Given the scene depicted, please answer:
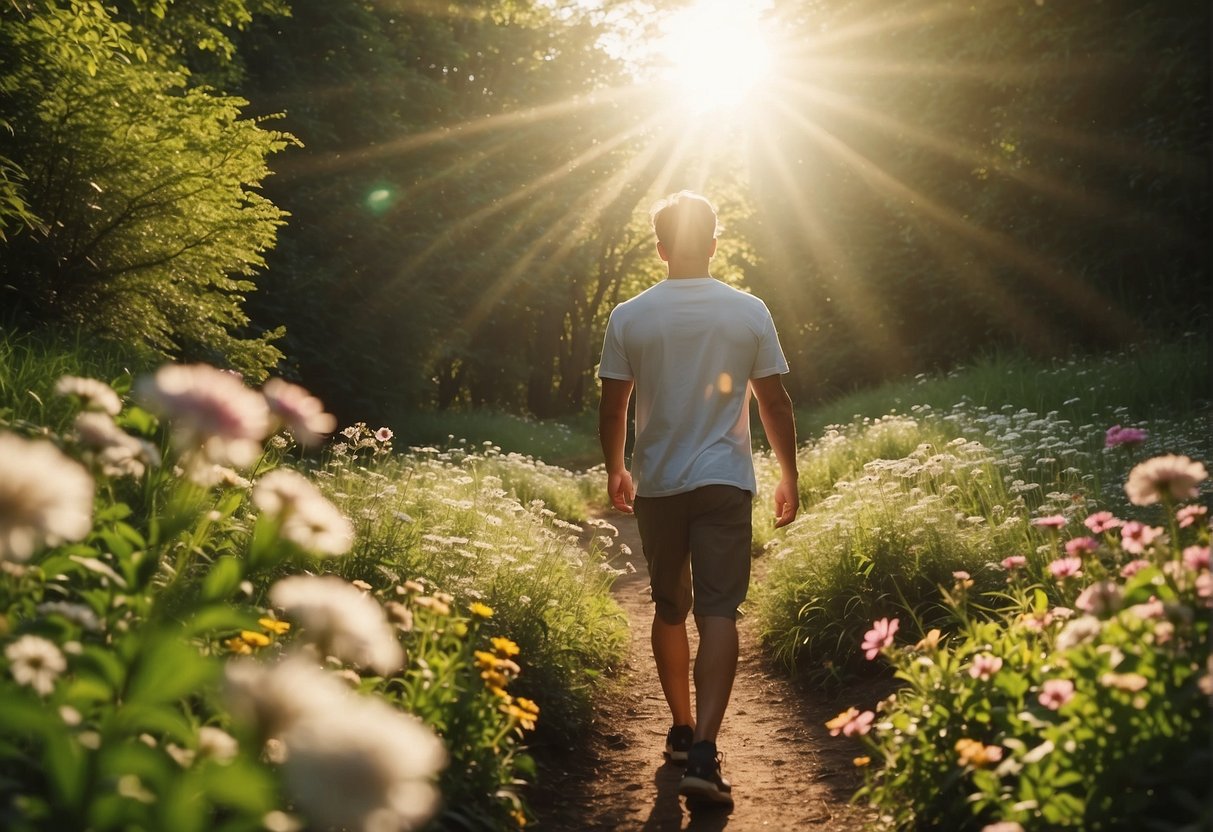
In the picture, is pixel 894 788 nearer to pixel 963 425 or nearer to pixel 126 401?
pixel 126 401

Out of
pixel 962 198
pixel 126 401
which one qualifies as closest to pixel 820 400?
pixel 962 198

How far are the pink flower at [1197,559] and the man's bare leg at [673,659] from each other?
209cm

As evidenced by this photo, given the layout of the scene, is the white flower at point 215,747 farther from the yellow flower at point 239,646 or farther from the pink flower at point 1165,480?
the pink flower at point 1165,480

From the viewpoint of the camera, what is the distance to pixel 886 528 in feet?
20.0

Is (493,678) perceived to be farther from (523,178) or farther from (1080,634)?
(523,178)

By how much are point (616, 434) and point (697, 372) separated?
518 mm

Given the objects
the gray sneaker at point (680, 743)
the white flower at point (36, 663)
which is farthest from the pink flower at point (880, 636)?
the white flower at point (36, 663)

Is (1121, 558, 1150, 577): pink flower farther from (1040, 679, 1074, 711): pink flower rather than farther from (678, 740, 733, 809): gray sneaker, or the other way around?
(678, 740, 733, 809): gray sneaker

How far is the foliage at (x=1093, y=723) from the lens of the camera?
8.27 ft

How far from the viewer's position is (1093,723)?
2.61 metres

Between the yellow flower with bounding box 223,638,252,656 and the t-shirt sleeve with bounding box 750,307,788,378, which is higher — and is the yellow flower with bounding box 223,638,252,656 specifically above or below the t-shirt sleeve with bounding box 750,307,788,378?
below

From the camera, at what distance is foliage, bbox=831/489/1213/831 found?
2.52 metres

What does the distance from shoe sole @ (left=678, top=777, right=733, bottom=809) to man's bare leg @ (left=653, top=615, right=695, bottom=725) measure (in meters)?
0.53

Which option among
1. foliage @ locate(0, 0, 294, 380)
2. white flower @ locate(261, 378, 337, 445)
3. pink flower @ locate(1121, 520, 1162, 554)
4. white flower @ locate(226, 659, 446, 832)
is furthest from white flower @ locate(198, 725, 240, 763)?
foliage @ locate(0, 0, 294, 380)
